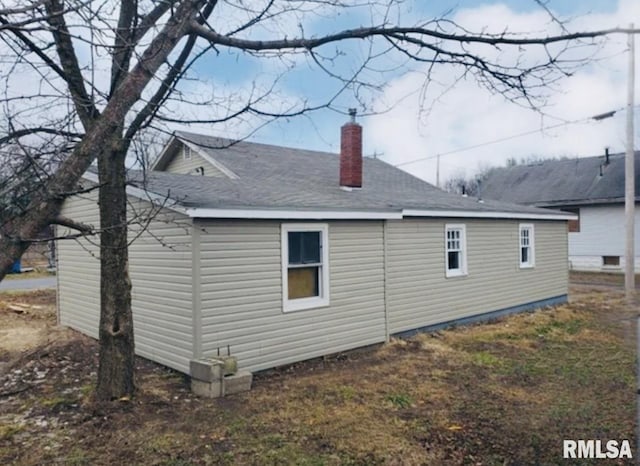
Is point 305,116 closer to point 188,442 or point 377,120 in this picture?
point 377,120

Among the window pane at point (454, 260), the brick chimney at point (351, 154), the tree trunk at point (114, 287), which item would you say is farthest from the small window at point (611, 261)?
the tree trunk at point (114, 287)

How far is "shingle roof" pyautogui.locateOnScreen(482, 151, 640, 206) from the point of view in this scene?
918 inches

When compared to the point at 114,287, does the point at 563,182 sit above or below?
above

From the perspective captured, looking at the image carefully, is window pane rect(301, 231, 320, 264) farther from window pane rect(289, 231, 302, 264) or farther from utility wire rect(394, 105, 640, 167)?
utility wire rect(394, 105, 640, 167)

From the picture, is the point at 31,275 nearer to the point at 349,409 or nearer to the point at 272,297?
the point at 272,297

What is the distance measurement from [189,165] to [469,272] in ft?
25.6

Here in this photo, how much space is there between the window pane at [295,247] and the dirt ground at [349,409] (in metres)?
1.67

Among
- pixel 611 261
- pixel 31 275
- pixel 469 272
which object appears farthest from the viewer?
pixel 31 275

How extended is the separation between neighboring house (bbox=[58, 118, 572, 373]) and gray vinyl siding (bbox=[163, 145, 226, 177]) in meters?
0.11

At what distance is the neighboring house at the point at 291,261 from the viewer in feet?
22.7

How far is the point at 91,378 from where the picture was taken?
23.1 ft

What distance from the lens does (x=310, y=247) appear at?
8.10 m

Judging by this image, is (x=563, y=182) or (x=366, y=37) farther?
(x=563, y=182)
